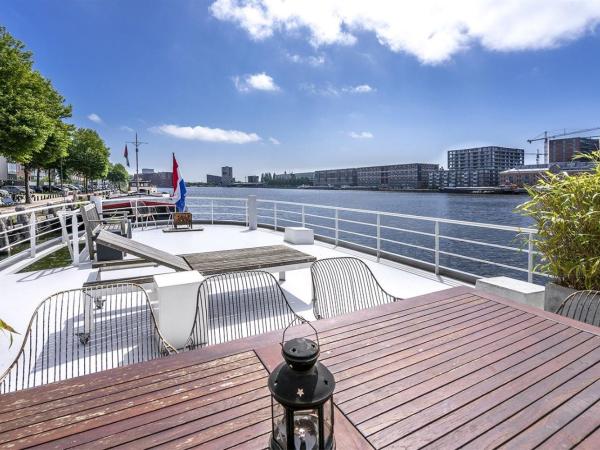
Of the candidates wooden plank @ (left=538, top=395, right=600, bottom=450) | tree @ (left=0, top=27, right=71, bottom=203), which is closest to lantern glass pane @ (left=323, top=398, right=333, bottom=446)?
wooden plank @ (left=538, top=395, right=600, bottom=450)

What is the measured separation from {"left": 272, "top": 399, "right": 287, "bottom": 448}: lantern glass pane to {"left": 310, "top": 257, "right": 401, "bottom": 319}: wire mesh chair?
1664 millimetres

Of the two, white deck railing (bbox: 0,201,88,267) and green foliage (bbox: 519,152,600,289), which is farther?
white deck railing (bbox: 0,201,88,267)

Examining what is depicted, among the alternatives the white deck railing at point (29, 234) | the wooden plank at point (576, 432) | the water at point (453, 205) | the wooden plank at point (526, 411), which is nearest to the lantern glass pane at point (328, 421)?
the wooden plank at point (526, 411)

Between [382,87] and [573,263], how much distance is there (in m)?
16.0

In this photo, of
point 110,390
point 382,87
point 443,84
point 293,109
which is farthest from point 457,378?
point 293,109

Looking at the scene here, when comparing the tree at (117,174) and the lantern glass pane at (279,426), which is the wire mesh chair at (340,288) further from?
the tree at (117,174)

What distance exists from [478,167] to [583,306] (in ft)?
276

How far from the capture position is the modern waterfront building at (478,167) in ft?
234

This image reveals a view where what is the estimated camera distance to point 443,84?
2088 cm

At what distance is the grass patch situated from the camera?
5.03 m

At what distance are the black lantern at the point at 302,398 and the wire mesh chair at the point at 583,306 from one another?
192 centimetres

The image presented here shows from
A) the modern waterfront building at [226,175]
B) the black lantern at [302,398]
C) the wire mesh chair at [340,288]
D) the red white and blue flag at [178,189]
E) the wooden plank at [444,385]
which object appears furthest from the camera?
the modern waterfront building at [226,175]

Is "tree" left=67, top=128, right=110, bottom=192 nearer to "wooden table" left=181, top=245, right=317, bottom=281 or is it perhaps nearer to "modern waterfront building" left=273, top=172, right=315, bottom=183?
"wooden table" left=181, top=245, right=317, bottom=281

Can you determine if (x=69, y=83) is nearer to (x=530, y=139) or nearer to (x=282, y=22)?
(x=282, y=22)
